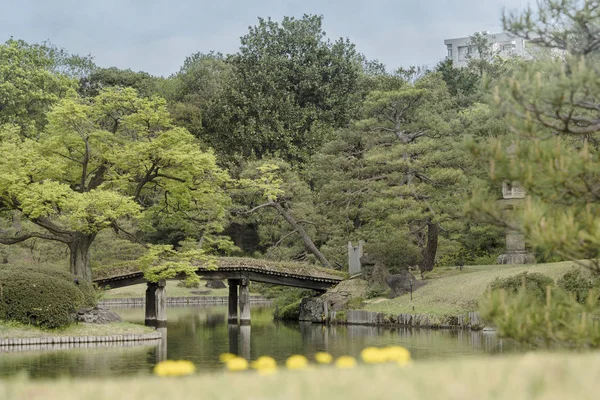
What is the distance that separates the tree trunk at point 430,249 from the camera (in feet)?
114

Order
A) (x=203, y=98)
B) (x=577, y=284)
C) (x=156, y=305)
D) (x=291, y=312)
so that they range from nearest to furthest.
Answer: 1. (x=577, y=284)
2. (x=156, y=305)
3. (x=291, y=312)
4. (x=203, y=98)

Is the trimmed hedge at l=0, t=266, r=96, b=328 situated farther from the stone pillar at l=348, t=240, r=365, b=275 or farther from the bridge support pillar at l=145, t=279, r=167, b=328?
the stone pillar at l=348, t=240, r=365, b=275

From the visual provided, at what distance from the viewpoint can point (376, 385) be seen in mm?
6359

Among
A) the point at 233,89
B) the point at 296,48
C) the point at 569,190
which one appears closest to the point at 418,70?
the point at 296,48

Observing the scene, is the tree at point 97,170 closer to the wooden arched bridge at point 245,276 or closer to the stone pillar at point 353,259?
the wooden arched bridge at point 245,276

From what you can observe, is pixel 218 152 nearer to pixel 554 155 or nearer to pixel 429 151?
pixel 429 151

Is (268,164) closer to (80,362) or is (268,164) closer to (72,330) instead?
(72,330)

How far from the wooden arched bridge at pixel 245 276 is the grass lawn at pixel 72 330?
5.98 m

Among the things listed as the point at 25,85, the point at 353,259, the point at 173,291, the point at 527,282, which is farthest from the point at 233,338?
the point at 25,85

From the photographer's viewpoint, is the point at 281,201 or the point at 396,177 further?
the point at 281,201

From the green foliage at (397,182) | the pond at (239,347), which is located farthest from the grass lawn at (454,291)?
the green foliage at (397,182)

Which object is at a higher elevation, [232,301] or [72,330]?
[232,301]

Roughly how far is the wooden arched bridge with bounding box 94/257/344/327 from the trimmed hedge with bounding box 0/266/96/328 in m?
7.75

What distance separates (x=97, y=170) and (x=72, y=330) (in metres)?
8.48
